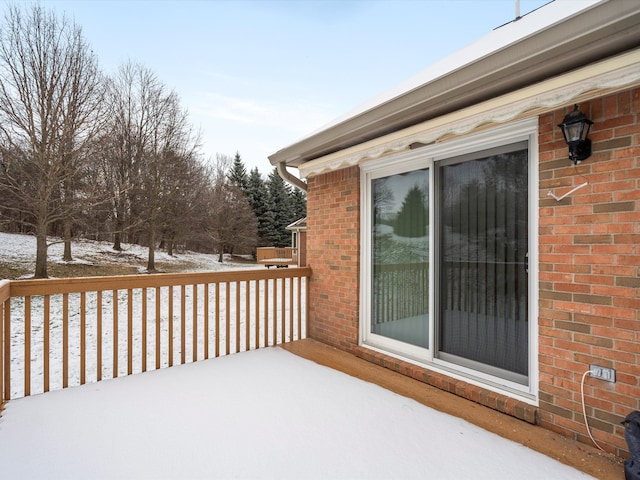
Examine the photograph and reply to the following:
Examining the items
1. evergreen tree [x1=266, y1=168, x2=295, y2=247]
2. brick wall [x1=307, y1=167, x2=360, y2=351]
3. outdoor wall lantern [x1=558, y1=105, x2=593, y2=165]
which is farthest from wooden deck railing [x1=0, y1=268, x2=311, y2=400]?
evergreen tree [x1=266, y1=168, x2=295, y2=247]

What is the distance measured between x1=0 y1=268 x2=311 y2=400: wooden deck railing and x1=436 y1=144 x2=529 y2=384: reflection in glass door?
194 centimetres

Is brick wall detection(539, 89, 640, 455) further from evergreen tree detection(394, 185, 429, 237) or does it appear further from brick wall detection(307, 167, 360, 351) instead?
brick wall detection(307, 167, 360, 351)

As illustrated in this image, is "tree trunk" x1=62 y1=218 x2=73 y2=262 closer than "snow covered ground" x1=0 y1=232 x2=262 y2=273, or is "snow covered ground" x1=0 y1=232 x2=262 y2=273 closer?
"tree trunk" x1=62 y1=218 x2=73 y2=262

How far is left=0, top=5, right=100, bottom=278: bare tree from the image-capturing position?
9109 millimetres

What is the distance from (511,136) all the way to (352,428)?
8.10 feet

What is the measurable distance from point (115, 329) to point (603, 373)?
3.94 metres

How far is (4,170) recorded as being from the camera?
9.56m

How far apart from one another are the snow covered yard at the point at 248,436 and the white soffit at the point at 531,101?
2.09 m

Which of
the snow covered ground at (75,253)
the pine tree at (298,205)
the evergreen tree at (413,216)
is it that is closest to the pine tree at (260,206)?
the pine tree at (298,205)

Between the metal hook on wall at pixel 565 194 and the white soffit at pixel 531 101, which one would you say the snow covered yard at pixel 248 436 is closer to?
the metal hook on wall at pixel 565 194

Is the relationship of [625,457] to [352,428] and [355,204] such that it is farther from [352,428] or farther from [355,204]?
[355,204]

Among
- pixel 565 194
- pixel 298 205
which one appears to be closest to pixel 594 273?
pixel 565 194

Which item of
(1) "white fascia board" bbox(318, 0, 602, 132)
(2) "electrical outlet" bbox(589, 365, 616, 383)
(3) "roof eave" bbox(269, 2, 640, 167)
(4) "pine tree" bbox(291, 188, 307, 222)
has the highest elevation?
(4) "pine tree" bbox(291, 188, 307, 222)

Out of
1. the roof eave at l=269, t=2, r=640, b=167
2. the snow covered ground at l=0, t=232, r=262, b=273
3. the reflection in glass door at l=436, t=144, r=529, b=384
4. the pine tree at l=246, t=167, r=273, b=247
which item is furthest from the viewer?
the pine tree at l=246, t=167, r=273, b=247
